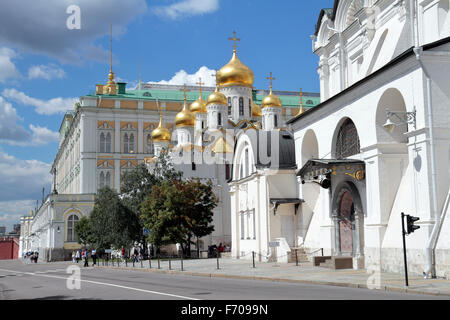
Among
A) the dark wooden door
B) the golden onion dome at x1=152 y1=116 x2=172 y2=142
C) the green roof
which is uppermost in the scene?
the green roof

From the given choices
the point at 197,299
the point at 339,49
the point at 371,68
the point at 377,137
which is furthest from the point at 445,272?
the point at 339,49

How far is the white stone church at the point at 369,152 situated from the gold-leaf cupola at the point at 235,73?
2170 centimetres

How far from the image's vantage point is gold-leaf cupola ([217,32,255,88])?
57.6 m

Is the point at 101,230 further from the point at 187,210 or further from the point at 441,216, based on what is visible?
the point at 441,216

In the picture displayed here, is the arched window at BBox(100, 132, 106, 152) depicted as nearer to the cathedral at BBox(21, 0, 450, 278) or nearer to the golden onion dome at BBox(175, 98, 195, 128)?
the golden onion dome at BBox(175, 98, 195, 128)

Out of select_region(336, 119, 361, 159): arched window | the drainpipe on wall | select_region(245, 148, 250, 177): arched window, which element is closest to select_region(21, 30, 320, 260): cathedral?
select_region(245, 148, 250, 177): arched window

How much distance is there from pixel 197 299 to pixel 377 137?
11667mm

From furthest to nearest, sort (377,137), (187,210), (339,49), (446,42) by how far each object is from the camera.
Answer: (187,210)
(339,49)
(377,137)
(446,42)

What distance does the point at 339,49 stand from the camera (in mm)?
29703

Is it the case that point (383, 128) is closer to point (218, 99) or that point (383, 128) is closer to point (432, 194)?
point (432, 194)

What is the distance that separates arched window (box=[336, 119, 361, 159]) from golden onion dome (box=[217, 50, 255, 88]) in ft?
106

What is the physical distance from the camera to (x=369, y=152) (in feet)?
74.3

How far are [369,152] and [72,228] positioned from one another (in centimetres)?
5081
